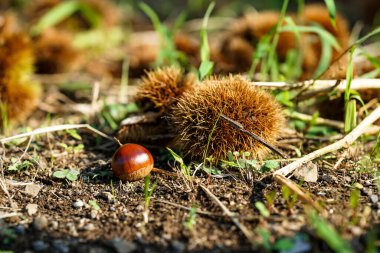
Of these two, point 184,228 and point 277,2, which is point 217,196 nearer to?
point 184,228

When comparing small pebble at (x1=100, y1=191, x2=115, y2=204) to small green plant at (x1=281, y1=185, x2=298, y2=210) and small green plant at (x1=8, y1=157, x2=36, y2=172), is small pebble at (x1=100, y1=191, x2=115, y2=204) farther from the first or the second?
small green plant at (x1=281, y1=185, x2=298, y2=210)

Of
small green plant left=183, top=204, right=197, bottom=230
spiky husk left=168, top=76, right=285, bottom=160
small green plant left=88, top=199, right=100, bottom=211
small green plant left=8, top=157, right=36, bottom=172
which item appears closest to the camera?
small green plant left=183, top=204, right=197, bottom=230

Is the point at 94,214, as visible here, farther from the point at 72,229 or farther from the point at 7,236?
the point at 7,236

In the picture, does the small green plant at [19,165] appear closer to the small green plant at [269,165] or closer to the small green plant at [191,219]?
the small green plant at [191,219]

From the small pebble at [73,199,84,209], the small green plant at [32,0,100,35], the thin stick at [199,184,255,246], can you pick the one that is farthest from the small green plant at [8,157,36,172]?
the small green plant at [32,0,100,35]

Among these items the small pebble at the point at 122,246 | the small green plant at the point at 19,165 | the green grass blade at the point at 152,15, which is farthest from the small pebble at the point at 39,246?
the green grass blade at the point at 152,15
